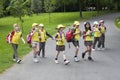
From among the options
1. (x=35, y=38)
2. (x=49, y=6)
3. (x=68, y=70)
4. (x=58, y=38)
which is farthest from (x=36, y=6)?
(x=68, y=70)

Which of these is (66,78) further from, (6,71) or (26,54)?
(26,54)

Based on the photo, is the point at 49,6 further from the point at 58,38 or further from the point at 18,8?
the point at 58,38

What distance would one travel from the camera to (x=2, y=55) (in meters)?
19.5

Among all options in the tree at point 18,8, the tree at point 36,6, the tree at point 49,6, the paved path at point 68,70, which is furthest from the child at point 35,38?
the tree at point 36,6

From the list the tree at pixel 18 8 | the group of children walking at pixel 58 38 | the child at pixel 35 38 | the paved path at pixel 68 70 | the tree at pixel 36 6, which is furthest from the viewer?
the tree at pixel 36 6

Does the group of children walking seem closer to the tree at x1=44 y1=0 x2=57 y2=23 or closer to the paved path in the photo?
the paved path

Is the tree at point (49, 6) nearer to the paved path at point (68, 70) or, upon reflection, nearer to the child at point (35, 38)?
the paved path at point (68, 70)

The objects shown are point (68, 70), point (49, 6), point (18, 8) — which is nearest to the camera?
point (68, 70)

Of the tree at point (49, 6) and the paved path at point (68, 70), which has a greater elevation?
the tree at point (49, 6)

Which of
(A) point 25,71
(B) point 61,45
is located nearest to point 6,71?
(A) point 25,71

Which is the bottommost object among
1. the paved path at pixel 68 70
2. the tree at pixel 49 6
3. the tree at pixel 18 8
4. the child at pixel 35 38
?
→ the paved path at pixel 68 70

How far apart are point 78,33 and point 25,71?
3.46m

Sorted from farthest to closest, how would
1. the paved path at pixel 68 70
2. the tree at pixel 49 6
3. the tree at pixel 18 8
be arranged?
the tree at pixel 49 6 < the tree at pixel 18 8 < the paved path at pixel 68 70

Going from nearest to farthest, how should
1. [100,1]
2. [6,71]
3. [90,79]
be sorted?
[90,79] → [6,71] → [100,1]
